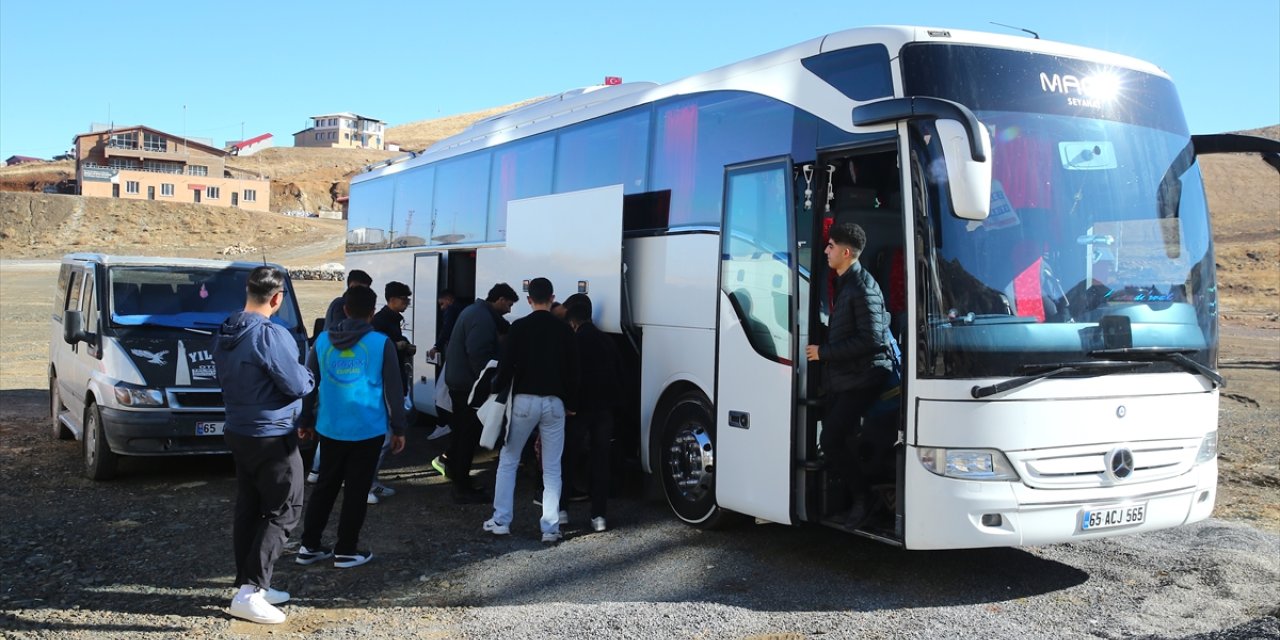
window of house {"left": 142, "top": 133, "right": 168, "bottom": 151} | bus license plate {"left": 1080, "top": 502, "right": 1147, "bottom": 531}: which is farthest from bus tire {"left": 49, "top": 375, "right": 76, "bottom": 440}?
window of house {"left": 142, "top": 133, "right": 168, "bottom": 151}

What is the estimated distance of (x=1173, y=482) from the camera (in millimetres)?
6391

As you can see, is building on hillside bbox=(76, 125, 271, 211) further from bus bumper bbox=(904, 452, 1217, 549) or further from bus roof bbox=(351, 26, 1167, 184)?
bus bumper bbox=(904, 452, 1217, 549)

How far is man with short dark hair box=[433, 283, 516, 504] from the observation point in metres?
9.16

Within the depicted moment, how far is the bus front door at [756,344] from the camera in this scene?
22.6 ft

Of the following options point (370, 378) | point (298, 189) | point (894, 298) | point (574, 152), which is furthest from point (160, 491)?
point (298, 189)

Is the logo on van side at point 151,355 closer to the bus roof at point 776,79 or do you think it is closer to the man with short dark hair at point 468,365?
the man with short dark hair at point 468,365

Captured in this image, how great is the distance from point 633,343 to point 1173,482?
4138 mm

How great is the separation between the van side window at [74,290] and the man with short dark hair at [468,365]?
4453 millimetres

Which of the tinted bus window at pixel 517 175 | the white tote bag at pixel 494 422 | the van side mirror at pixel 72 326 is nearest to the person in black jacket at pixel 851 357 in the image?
the white tote bag at pixel 494 422

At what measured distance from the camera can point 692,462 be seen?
802cm

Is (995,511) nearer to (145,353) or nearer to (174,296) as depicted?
(145,353)

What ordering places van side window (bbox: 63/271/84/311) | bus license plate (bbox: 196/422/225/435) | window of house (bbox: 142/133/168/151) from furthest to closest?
1. window of house (bbox: 142/133/168/151)
2. van side window (bbox: 63/271/84/311)
3. bus license plate (bbox: 196/422/225/435)

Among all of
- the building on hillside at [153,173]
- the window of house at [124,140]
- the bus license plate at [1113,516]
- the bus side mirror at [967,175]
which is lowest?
the bus license plate at [1113,516]

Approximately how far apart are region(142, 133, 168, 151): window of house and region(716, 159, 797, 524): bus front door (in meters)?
122
